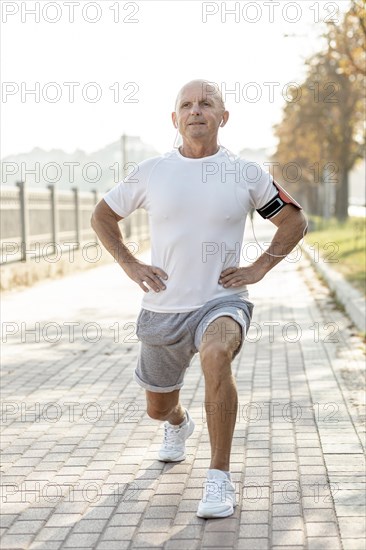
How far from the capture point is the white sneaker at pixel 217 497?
5094 mm

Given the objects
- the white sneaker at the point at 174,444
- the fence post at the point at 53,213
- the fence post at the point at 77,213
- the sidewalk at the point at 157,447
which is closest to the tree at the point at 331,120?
the fence post at the point at 77,213

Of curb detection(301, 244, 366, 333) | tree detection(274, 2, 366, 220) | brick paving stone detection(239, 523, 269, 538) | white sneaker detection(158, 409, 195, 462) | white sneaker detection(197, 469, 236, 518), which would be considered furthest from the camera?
tree detection(274, 2, 366, 220)

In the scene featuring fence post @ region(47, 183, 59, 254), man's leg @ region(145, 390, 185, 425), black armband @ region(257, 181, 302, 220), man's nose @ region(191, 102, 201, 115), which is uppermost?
man's nose @ region(191, 102, 201, 115)

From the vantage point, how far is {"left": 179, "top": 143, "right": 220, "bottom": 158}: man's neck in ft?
17.8

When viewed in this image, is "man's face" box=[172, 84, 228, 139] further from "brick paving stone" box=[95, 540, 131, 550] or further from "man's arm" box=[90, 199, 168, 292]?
"brick paving stone" box=[95, 540, 131, 550]

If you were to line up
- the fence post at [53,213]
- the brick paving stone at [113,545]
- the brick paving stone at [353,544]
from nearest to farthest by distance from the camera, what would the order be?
the brick paving stone at [353,544]
the brick paving stone at [113,545]
the fence post at [53,213]

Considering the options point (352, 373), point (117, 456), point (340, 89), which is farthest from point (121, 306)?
point (340, 89)

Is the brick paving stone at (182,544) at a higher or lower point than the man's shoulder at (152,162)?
lower

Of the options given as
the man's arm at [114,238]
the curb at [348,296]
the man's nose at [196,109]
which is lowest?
the curb at [348,296]

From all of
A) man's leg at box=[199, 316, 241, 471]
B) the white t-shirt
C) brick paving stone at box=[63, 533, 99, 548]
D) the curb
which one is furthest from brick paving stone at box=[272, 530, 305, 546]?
the curb

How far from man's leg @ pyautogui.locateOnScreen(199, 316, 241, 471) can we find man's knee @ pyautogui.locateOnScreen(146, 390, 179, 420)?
25.2 inches

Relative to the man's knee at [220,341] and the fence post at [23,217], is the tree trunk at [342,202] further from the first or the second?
the man's knee at [220,341]

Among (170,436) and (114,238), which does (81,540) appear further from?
(114,238)

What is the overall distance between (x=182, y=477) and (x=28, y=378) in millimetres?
3880
